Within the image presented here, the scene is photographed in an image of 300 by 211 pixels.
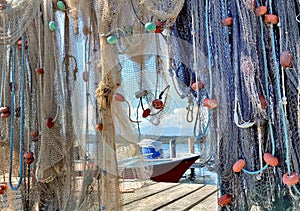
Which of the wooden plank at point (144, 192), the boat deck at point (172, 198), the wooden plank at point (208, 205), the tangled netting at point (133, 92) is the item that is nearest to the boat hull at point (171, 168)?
Result: the wooden plank at point (144, 192)

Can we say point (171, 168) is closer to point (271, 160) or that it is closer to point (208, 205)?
point (208, 205)

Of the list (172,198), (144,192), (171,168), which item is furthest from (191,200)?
(171,168)

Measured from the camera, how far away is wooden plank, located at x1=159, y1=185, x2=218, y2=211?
5.52ft

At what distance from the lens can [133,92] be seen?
1220 mm

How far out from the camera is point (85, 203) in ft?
4.14

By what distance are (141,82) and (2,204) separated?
2.85 feet

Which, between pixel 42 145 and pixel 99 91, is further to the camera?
pixel 42 145

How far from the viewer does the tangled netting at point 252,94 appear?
Answer: 901 mm

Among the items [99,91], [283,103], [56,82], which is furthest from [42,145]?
[283,103]

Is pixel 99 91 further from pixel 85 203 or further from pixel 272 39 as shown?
pixel 272 39

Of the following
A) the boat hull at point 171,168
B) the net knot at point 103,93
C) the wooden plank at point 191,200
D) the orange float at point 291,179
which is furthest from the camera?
the boat hull at point 171,168

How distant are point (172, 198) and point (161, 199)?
7 centimetres

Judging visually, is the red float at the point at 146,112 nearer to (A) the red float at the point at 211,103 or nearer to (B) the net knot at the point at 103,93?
(B) the net knot at the point at 103,93

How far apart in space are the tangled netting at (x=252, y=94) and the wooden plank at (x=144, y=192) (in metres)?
0.66
